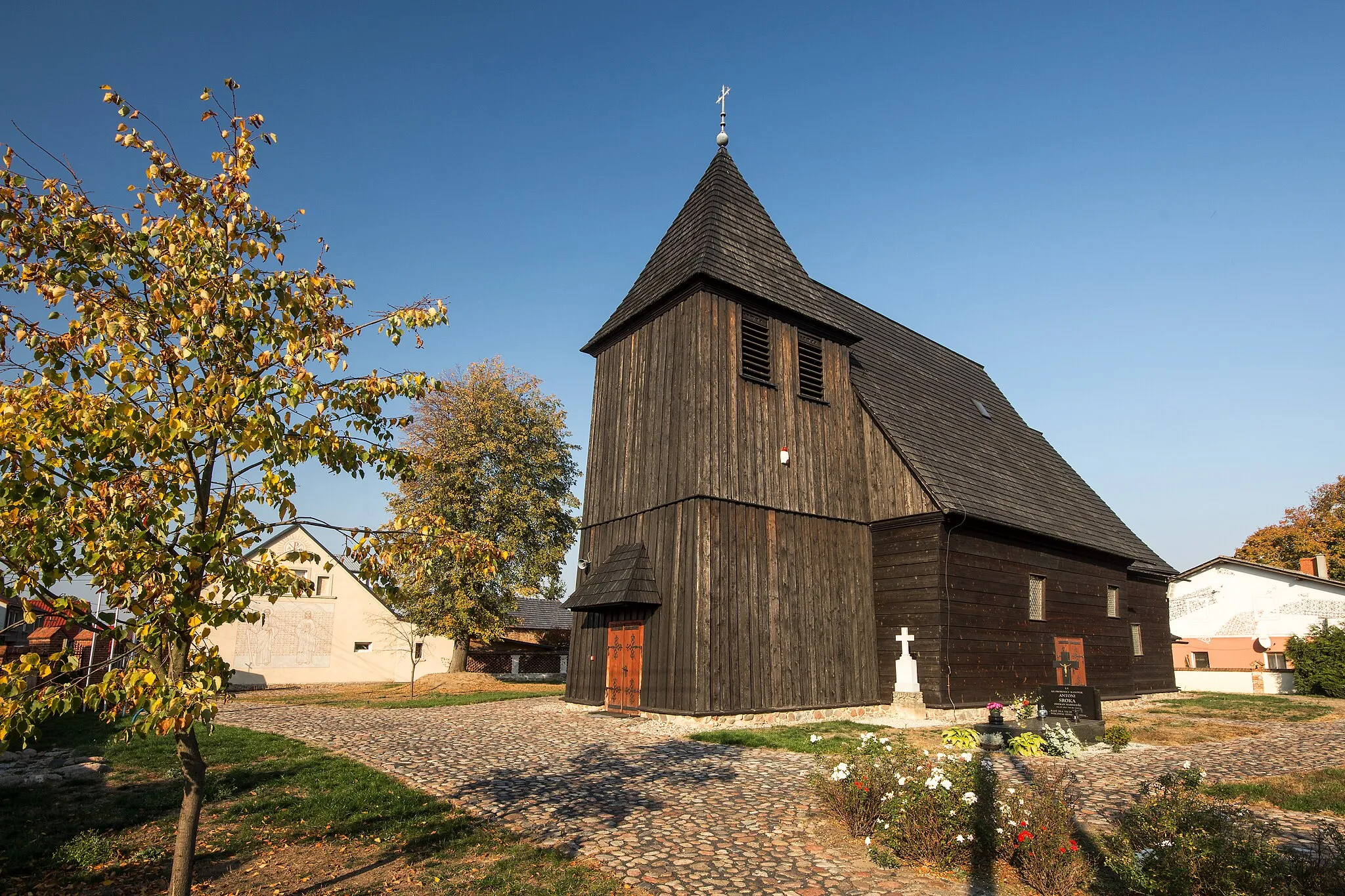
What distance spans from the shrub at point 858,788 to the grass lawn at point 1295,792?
14.4 ft

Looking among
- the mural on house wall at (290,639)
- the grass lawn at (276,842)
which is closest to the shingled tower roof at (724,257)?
the grass lawn at (276,842)

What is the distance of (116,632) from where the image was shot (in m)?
4.30

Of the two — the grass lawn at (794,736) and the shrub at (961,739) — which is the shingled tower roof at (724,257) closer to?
the grass lawn at (794,736)

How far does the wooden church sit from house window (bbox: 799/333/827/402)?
0.06m

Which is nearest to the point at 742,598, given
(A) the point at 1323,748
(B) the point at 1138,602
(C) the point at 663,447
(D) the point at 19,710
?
(C) the point at 663,447

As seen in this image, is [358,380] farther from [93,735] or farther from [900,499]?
[900,499]

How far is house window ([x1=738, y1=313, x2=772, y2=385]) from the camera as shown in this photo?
57.5 ft

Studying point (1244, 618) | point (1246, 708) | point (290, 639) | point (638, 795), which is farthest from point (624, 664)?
point (1244, 618)

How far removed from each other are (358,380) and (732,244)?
14.0 metres

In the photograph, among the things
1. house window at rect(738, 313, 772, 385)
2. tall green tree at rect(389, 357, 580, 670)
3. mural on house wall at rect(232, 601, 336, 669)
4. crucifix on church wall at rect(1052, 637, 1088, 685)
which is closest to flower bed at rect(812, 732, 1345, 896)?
house window at rect(738, 313, 772, 385)

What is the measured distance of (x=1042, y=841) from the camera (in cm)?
639

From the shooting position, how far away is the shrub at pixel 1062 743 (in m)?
12.8

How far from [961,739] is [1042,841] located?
281 inches

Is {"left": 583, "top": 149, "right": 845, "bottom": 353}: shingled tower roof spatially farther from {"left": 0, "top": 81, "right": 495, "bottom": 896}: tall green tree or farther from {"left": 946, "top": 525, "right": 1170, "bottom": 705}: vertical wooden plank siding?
{"left": 0, "top": 81, "right": 495, "bottom": 896}: tall green tree
